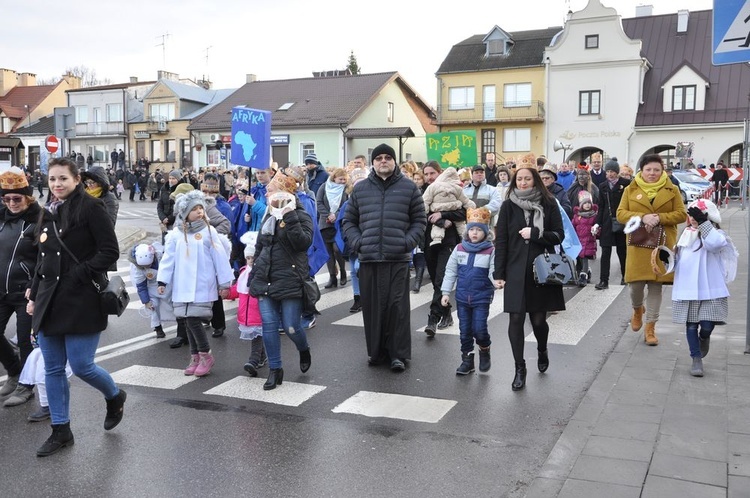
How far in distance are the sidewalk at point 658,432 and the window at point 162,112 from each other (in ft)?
177

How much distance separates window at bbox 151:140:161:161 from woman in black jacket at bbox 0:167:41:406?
175 feet

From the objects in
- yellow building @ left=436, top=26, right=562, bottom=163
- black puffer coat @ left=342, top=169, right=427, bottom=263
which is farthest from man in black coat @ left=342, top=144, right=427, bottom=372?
yellow building @ left=436, top=26, right=562, bottom=163

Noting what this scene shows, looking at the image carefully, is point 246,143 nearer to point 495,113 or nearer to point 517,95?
point 517,95

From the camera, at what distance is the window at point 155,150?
57722 millimetres

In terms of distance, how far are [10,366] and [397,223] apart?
3.68m

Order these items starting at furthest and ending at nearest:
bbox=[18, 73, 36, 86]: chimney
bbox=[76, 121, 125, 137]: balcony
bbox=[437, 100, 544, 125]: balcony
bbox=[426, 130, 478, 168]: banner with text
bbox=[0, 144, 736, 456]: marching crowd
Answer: bbox=[18, 73, 36, 86]: chimney
bbox=[76, 121, 125, 137]: balcony
bbox=[437, 100, 544, 125]: balcony
bbox=[426, 130, 478, 168]: banner with text
bbox=[0, 144, 736, 456]: marching crowd

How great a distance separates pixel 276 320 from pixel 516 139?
44.7 m

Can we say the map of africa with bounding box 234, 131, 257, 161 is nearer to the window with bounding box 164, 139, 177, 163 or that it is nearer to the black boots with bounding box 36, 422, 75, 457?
the black boots with bounding box 36, 422, 75, 457

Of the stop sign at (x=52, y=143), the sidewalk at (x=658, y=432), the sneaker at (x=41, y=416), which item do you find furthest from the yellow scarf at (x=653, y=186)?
the stop sign at (x=52, y=143)

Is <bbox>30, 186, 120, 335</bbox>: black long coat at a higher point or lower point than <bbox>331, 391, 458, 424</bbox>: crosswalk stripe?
higher

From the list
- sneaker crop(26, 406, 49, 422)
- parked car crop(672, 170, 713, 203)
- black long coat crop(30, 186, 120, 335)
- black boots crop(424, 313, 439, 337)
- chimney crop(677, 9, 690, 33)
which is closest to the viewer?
black long coat crop(30, 186, 120, 335)

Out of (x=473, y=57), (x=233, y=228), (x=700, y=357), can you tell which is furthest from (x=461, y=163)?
(x=473, y=57)

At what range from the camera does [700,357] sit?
667 centimetres

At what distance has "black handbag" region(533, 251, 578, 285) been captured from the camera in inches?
249
